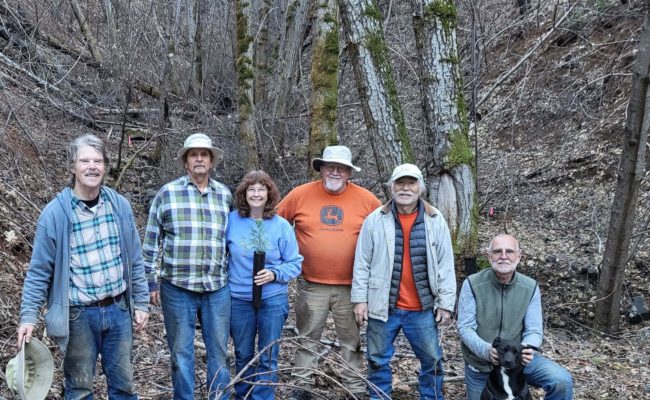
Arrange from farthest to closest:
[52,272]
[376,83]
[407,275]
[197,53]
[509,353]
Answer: [197,53]
[376,83]
[407,275]
[509,353]
[52,272]

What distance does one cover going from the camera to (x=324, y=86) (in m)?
7.63

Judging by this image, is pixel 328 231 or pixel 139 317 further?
pixel 328 231

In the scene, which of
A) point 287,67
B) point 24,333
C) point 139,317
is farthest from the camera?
point 287,67

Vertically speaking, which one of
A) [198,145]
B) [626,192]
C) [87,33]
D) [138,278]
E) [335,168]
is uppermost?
[87,33]

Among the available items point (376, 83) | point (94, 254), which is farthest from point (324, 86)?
point (94, 254)

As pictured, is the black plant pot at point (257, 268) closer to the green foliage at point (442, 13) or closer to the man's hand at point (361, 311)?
the man's hand at point (361, 311)

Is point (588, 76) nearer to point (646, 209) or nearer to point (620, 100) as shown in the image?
point (620, 100)

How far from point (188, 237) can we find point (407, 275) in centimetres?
160

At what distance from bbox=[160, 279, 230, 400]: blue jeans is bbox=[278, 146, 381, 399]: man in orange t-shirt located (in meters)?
0.77

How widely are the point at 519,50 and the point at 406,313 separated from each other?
11923 mm

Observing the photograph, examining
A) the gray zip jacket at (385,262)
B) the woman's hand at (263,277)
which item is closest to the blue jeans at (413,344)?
the gray zip jacket at (385,262)

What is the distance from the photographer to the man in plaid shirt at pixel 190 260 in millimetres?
4242

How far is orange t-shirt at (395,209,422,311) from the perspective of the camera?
467cm

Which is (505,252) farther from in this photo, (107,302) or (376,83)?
(376,83)
